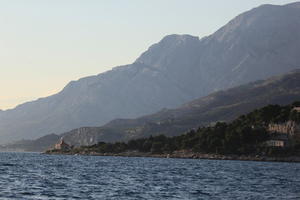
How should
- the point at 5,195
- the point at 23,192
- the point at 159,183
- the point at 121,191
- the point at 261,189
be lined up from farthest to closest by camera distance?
the point at 159,183, the point at 261,189, the point at 121,191, the point at 23,192, the point at 5,195

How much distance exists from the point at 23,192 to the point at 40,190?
14.9 ft

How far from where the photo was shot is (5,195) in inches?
3469

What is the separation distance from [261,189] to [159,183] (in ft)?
66.8

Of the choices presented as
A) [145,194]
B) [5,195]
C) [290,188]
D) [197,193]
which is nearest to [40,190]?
[5,195]

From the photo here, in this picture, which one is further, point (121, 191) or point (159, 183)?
point (159, 183)

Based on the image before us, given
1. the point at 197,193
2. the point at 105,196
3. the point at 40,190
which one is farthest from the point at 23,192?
the point at 197,193

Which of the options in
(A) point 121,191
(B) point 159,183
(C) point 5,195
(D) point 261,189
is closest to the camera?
(C) point 5,195

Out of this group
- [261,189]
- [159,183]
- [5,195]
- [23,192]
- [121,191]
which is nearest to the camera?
[5,195]

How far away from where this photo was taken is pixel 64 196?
90312mm

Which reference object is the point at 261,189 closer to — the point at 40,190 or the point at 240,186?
the point at 240,186

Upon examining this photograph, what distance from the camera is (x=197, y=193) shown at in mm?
99500

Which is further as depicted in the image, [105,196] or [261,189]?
[261,189]

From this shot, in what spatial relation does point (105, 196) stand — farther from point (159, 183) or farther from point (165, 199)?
point (159, 183)

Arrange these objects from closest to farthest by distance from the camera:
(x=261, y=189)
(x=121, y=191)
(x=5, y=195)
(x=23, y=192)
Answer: (x=5, y=195) < (x=23, y=192) < (x=121, y=191) < (x=261, y=189)
